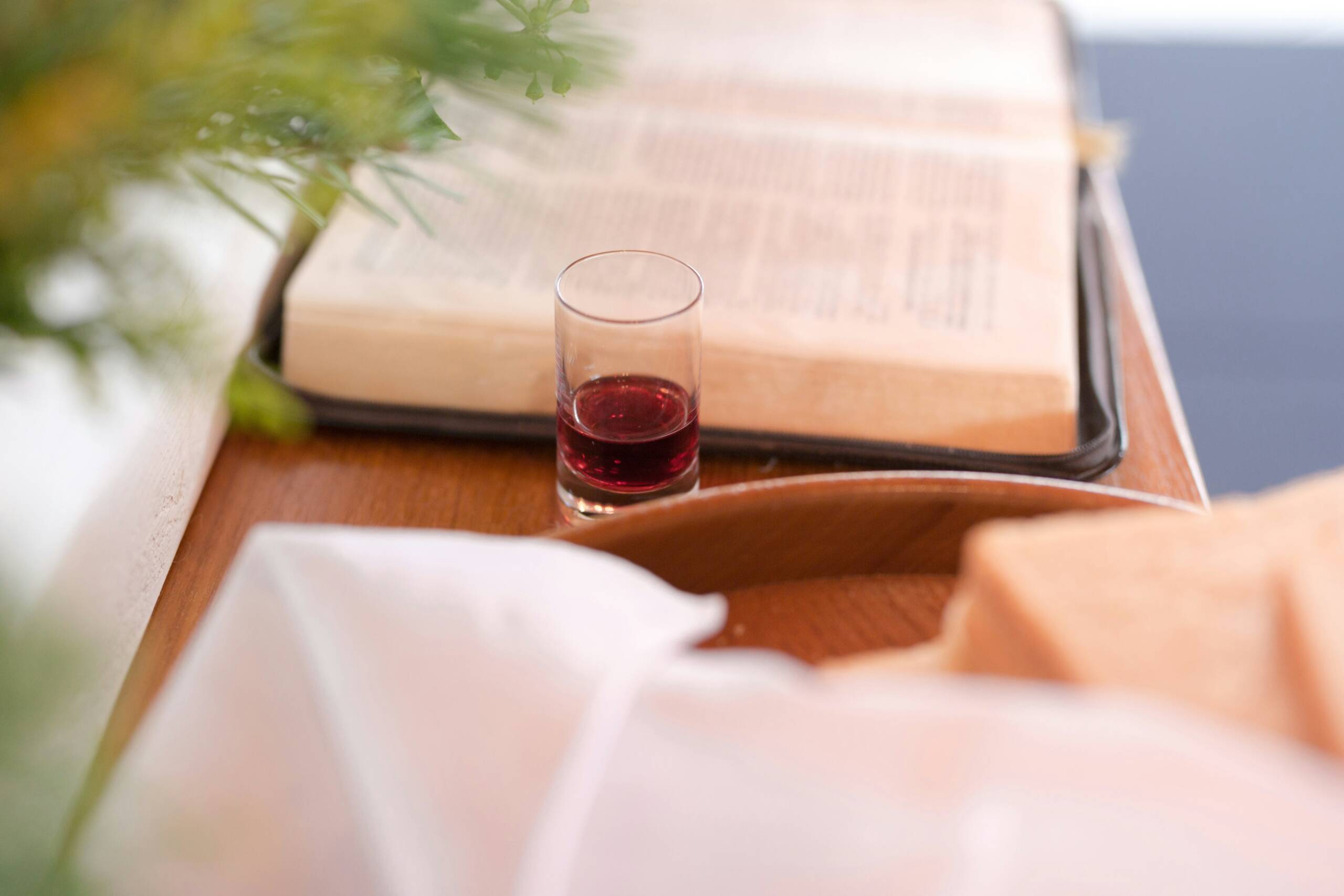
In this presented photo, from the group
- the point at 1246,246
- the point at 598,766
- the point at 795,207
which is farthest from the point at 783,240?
the point at 1246,246

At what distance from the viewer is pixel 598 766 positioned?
0.61ft

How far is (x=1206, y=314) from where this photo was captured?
1126 millimetres

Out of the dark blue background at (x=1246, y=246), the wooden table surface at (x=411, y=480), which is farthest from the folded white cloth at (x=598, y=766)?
the dark blue background at (x=1246, y=246)

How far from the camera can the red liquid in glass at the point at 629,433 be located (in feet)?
1.23

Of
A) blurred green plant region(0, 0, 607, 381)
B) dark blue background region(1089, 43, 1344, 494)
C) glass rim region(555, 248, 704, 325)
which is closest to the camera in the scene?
blurred green plant region(0, 0, 607, 381)

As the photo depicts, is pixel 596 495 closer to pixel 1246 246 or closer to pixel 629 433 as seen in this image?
pixel 629 433

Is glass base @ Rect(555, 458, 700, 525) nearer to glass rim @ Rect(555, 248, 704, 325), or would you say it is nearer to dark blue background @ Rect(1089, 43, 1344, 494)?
glass rim @ Rect(555, 248, 704, 325)

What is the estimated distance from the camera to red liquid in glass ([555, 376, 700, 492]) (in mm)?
374

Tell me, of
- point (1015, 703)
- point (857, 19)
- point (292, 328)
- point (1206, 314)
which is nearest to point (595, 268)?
point (292, 328)

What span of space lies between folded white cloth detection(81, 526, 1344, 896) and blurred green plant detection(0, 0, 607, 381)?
3.2 inches

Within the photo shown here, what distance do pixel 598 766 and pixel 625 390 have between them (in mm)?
212

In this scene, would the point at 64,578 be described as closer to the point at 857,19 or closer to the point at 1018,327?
the point at 1018,327

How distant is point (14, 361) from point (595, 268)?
27cm

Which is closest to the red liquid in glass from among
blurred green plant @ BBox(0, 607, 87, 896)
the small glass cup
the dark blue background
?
the small glass cup
